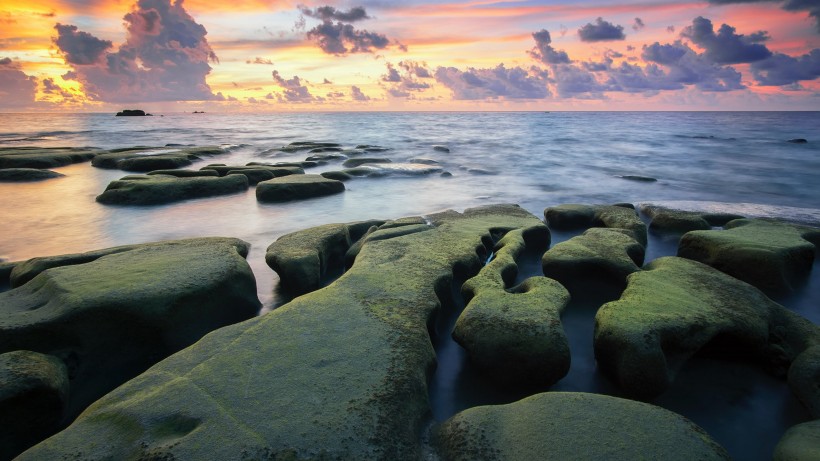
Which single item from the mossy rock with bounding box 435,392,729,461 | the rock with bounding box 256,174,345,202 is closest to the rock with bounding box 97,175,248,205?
the rock with bounding box 256,174,345,202

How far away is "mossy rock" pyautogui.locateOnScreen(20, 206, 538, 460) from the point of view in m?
2.20

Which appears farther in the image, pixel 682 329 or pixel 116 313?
pixel 116 313

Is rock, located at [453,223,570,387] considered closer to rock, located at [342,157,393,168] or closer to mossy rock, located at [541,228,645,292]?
mossy rock, located at [541,228,645,292]

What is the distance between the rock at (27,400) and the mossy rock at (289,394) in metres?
0.50

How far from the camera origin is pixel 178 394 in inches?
98.3

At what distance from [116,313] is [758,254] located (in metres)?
6.15

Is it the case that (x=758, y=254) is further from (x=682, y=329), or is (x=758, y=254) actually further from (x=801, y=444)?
(x=801, y=444)

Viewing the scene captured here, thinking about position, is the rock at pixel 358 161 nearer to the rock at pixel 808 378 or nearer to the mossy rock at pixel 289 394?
the mossy rock at pixel 289 394

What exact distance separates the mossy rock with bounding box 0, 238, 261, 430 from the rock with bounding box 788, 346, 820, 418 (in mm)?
4374

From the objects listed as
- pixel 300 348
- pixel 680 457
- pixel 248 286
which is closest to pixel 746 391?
pixel 680 457

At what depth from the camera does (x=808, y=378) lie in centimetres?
313

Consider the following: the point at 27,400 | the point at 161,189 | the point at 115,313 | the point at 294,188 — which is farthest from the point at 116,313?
the point at 161,189

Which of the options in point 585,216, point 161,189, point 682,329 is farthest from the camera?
point 161,189

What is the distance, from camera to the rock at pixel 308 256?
4820mm
